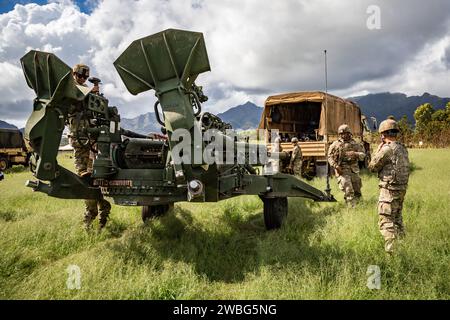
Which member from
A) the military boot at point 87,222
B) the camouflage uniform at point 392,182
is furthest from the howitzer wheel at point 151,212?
the camouflage uniform at point 392,182

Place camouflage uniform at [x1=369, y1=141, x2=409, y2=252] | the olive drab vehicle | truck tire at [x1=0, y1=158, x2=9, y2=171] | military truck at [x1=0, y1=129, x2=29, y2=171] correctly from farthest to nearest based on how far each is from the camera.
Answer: military truck at [x1=0, y1=129, x2=29, y2=171] → truck tire at [x1=0, y1=158, x2=9, y2=171] → camouflage uniform at [x1=369, y1=141, x2=409, y2=252] → the olive drab vehicle

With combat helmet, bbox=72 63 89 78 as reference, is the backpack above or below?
below

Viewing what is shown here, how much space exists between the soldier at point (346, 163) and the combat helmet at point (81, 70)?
493 cm

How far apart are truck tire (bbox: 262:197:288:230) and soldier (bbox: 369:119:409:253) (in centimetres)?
166

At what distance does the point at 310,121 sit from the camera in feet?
47.1

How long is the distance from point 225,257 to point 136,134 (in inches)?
84.5

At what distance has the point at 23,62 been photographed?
349 centimetres

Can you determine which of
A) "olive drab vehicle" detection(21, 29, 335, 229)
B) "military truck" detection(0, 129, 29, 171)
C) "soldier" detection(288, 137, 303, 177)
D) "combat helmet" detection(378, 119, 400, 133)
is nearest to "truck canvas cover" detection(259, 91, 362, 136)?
"soldier" detection(288, 137, 303, 177)

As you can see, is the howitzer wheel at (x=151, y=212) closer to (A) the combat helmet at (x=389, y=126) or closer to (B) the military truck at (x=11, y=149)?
(A) the combat helmet at (x=389, y=126)

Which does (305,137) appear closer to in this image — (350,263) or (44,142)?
(350,263)

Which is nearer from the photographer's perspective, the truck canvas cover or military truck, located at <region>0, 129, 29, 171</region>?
the truck canvas cover

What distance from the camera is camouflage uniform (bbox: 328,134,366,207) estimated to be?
A: 254 inches

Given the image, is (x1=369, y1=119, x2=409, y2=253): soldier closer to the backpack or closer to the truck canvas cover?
the backpack

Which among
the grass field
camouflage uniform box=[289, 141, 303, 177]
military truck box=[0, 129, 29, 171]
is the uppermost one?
military truck box=[0, 129, 29, 171]
